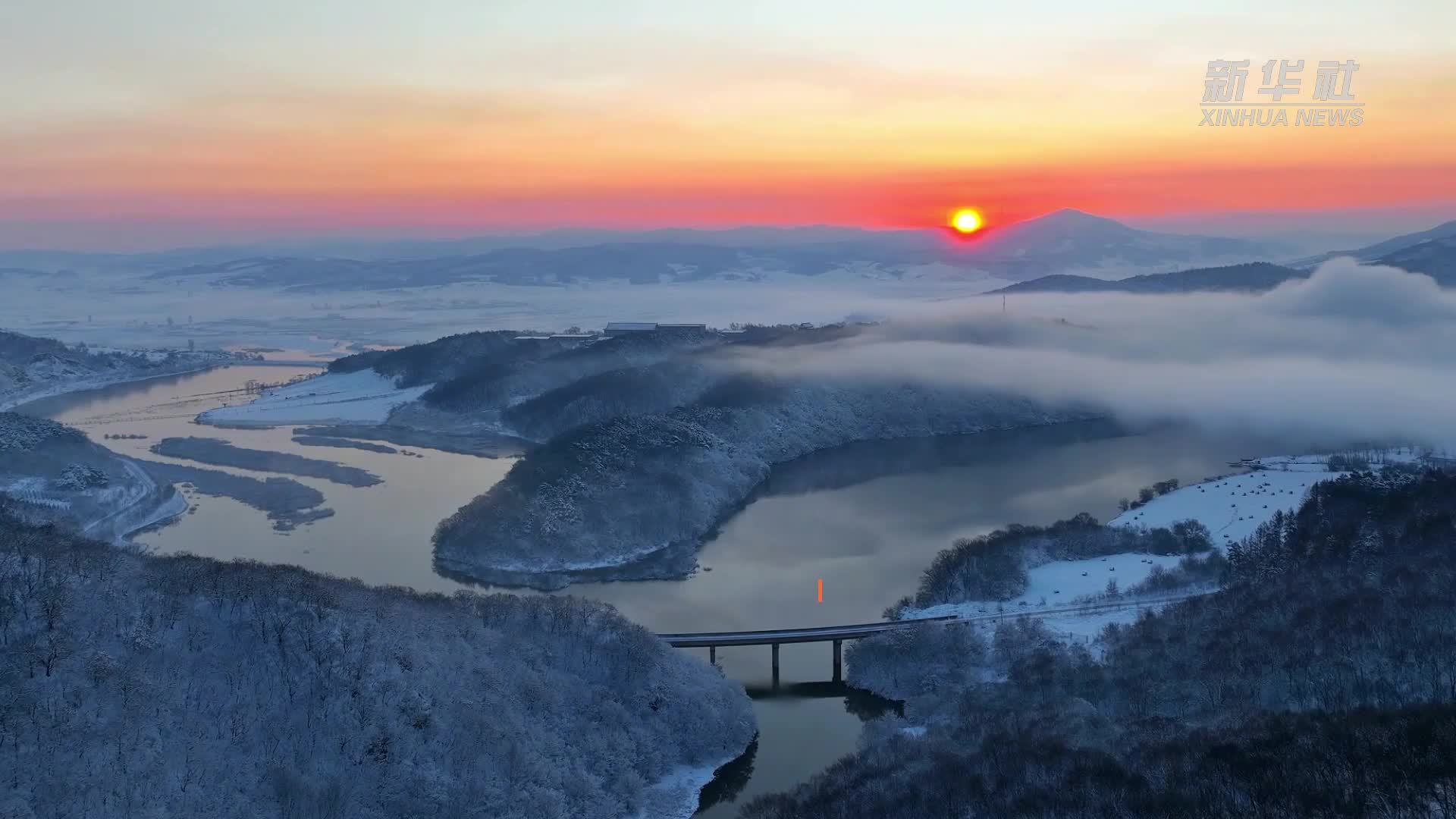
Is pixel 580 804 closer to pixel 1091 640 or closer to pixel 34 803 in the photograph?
pixel 34 803

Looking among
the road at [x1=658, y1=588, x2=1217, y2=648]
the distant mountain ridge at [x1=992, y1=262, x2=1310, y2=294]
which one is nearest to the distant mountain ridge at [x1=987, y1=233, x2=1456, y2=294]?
the distant mountain ridge at [x1=992, y1=262, x2=1310, y2=294]

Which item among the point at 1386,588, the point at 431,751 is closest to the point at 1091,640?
the point at 1386,588

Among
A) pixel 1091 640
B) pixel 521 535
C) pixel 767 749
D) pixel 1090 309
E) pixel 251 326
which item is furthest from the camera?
pixel 251 326

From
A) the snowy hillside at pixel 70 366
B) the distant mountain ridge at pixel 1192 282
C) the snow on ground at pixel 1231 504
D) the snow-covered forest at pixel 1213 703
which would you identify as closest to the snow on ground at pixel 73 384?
the snowy hillside at pixel 70 366

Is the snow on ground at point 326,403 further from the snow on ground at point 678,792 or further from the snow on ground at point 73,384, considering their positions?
the snow on ground at point 678,792

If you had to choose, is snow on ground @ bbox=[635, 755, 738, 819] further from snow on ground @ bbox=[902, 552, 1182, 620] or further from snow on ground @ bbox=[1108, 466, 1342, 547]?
snow on ground @ bbox=[1108, 466, 1342, 547]

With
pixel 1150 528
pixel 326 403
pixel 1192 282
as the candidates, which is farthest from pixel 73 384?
pixel 1192 282
